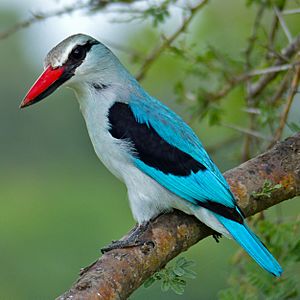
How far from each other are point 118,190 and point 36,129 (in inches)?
76.1

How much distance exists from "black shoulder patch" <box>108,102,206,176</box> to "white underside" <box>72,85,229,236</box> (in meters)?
0.04

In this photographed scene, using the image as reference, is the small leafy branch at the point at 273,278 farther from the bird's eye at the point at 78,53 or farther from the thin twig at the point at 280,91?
the bird's eye at the point at 78,53

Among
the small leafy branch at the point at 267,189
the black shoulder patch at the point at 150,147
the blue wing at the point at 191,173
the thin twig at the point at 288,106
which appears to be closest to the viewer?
the small leafy branch at the point at 267,189

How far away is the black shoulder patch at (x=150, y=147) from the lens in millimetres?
3795

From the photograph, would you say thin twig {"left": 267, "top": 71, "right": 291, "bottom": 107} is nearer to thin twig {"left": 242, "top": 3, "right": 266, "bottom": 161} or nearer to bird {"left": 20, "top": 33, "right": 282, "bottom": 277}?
thin twig {"left": 242, "top": 3, "right": 266, "bottom": 161}

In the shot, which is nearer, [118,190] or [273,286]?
[273,286]

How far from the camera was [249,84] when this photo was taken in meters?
4.59

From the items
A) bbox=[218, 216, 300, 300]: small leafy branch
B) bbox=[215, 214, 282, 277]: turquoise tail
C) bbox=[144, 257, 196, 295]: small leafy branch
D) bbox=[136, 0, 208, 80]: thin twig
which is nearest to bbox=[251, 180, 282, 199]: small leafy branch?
bbox=[215, 214, 282, 277]: turquoise tail

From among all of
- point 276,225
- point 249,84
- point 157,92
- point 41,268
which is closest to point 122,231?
point 41,268

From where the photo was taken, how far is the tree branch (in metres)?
3.03

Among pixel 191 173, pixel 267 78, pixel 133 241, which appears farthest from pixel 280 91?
pixel 133 241

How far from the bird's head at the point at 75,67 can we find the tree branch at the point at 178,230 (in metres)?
0.73

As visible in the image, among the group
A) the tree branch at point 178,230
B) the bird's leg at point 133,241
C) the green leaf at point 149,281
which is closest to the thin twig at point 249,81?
the tree branch at point 178,230

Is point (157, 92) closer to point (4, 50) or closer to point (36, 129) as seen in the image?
point (36, 129)
